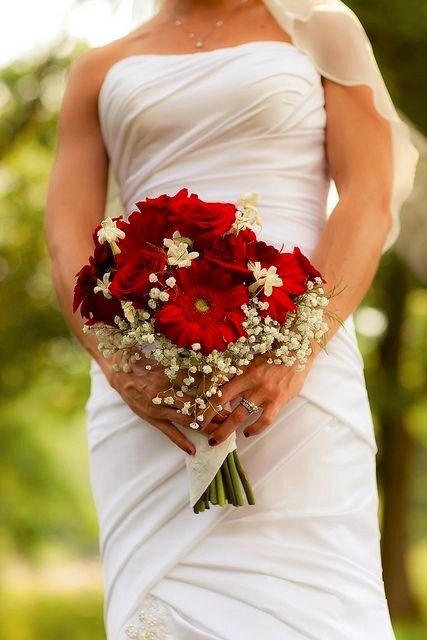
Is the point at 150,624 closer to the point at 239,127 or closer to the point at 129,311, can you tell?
the point at 129,311

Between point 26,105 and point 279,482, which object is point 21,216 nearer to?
point 26,105

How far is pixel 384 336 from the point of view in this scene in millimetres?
11062

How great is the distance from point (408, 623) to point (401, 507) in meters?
1.26

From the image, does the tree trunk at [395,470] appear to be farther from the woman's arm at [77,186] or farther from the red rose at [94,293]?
the red rose at [94,293]

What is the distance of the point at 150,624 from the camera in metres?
2.93

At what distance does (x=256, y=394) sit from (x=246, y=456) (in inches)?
13.0

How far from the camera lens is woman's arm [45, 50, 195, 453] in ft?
10.9

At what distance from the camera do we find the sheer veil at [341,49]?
334 centimetres

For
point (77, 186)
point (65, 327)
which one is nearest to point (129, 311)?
point (77, 186)

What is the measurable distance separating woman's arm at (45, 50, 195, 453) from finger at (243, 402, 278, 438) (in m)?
0.55

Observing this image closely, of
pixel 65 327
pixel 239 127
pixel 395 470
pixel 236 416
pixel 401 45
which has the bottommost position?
pixel 395 470

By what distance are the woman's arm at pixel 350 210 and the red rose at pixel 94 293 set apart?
49cm

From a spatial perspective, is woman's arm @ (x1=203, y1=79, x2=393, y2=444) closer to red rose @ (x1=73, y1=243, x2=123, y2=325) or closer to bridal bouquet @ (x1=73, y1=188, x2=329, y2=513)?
bridal bouquet @ (x1=73, y1=188, x2=329, y2=513)

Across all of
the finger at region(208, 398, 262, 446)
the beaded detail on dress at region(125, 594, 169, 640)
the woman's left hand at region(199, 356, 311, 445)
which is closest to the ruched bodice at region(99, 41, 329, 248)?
the woman's left hand at region(199, 356, 311, 445)
